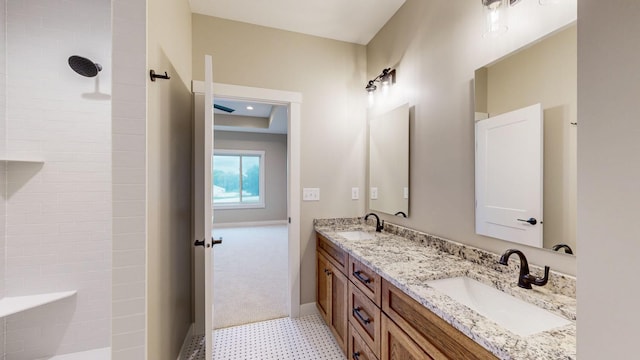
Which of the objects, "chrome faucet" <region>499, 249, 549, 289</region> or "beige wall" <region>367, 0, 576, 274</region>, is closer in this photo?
"chrome faucet" <region>499, 249, 549, 289</region>

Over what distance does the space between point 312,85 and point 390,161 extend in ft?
3.50

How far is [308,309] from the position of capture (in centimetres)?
249

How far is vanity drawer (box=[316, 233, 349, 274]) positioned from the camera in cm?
184

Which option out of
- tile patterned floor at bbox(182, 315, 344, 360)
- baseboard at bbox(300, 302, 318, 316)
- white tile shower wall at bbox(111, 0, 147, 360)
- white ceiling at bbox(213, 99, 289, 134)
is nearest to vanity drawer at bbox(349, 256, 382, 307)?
tile patterned floor at bbox(182, 315, 344, 360)

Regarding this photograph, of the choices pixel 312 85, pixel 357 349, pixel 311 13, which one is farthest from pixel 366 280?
pixel 311 13

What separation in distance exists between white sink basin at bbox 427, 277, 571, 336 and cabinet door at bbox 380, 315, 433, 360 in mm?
276

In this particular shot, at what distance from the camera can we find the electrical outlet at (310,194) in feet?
8.13

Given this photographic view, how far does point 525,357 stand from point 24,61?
3031 mm

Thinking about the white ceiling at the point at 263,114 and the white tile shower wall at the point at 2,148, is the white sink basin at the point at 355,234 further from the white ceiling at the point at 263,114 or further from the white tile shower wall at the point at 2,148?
the white ceiling at the point at 263,114

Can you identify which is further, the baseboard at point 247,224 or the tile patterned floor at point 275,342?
the baseboard at point 247,224

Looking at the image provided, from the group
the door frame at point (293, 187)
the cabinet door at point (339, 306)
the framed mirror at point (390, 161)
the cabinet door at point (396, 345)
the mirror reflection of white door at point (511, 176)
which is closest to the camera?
the cabinet door at point (396, 345)

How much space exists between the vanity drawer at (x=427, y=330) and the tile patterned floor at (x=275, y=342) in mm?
982

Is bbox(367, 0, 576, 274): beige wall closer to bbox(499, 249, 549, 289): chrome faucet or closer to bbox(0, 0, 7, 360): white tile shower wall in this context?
bbox(499, 249, 549, 289): chrome faucet

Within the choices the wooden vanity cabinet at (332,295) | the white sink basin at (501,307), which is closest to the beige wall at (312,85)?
the wooden vanity cabinet at (332,295)
